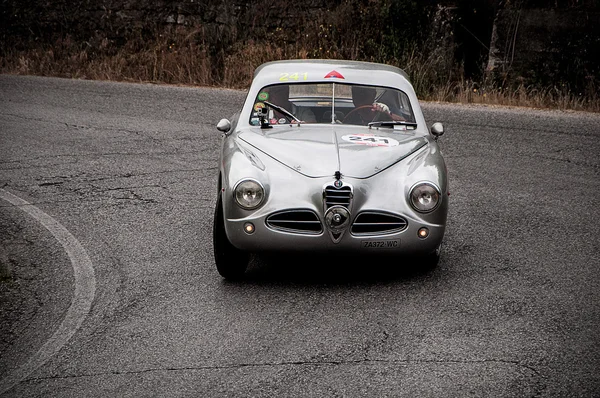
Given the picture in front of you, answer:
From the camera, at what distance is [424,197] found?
18.2ft

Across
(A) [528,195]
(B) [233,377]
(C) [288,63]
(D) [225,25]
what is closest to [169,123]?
(C) [288,63]

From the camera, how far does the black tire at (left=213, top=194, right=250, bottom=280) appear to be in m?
5.66

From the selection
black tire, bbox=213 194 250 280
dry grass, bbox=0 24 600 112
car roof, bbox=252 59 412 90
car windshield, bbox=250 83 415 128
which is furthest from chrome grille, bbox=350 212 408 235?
dry grass, bbox=0 24 600 112

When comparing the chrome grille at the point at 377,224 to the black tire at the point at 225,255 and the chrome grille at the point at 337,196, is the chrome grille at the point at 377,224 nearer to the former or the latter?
the chrome grille at the point at 337,196

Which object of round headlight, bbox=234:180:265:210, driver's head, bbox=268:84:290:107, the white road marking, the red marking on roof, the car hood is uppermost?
the red marking on roof

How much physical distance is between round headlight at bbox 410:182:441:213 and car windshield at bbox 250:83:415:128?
4.14ft

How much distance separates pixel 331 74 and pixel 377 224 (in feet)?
6.64

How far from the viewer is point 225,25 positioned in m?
18.7

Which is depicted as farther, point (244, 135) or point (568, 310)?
point (244, 135)

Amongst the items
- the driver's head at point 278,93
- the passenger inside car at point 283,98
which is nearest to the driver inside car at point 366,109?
the passenger inside car at point 283,98

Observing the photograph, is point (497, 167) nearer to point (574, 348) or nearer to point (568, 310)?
point (568, 310)

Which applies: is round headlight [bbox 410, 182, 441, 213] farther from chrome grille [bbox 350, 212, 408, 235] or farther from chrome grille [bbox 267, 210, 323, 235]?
chrome grille [bbox 267, 210, 323, 235]

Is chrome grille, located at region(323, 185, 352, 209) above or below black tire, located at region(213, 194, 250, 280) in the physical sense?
above

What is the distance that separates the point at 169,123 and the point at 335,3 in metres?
7.72
